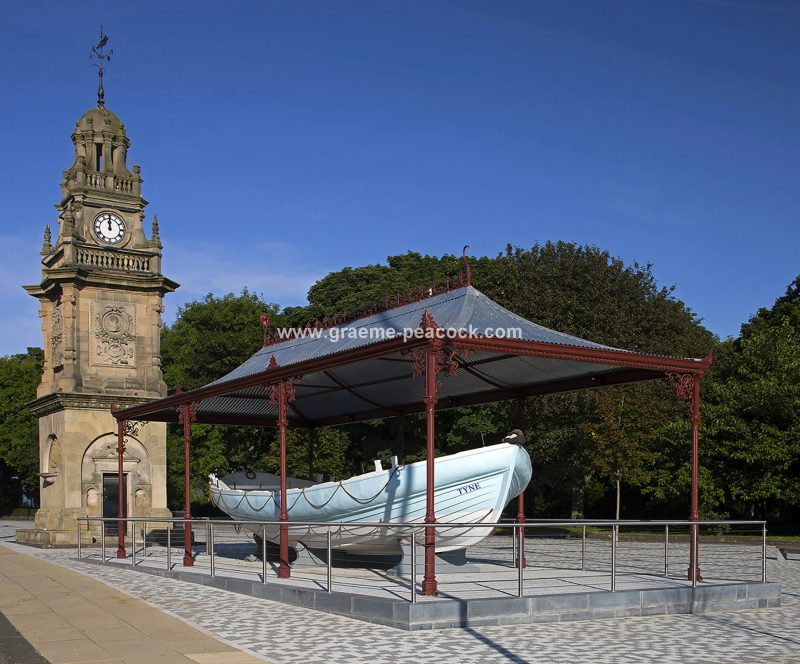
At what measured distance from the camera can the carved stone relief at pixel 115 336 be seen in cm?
3053

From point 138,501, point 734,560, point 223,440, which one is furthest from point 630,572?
point 223,440

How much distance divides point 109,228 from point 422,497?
20040 mm

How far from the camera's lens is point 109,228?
31.5 m

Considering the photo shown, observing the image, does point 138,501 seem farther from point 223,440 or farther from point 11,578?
point 223,440

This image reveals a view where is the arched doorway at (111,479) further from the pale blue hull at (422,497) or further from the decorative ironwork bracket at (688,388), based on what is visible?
the decorative ironwork bracket at (688,388)

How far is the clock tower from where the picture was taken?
29422mm

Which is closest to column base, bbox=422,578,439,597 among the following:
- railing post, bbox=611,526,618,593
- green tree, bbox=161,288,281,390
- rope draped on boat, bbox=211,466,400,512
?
railing post, bbox=611,526,618,593

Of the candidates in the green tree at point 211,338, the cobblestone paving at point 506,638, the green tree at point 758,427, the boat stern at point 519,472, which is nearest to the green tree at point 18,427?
the green tree at point 211,338

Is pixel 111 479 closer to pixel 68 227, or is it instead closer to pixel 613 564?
pixel 68 227

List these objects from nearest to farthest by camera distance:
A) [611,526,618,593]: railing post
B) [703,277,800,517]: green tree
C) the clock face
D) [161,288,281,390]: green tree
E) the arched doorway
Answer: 1. [611,526,618,593]: railing post
2. [703,277,800,517]: green tree
3. the arched doorway
4. the clock face
5. [161,288,281,390]: green tree

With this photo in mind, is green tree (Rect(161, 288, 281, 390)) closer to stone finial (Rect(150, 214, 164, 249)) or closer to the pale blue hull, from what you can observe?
stone finial (Rect(150, 214, 164, 249))

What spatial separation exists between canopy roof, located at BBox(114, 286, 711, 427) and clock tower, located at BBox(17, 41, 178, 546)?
6503 millimetres

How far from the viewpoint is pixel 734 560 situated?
1616 centimetres

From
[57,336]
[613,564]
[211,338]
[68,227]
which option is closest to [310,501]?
[613,564]
